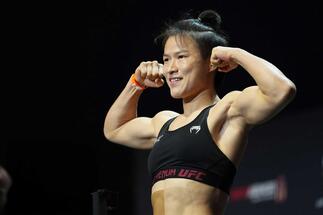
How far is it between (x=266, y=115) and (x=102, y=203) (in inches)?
28.4

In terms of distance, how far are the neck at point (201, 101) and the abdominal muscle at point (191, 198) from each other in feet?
1.15

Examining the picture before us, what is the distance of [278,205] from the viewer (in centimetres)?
503

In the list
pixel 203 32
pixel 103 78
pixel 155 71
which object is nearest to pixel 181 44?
pixel 203 32

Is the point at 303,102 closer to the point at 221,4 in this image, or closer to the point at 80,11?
the point at 221,4

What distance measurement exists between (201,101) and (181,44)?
247mm

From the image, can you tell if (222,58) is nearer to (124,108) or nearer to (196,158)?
(196,158)

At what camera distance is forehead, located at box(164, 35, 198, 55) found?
3.08 meters

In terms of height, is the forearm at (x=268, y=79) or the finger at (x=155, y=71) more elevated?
the finger at (x=155, y=71)

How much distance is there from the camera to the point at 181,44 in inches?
121

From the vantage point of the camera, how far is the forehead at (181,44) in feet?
10.1

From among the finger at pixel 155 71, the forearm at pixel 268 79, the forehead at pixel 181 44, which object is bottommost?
the forearm at pixel 268 79

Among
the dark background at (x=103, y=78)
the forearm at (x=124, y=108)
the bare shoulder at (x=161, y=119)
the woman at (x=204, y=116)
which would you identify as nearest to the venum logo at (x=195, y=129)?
the woman at (x=204, y=116)

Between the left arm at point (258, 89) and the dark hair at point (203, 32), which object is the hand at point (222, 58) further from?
the dark hair at point (203, 32)

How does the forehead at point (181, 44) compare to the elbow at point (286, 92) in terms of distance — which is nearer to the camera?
the elbow at point (286, 92)
